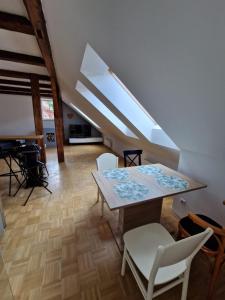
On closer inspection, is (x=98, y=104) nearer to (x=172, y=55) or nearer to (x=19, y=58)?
(x=19, y=58)

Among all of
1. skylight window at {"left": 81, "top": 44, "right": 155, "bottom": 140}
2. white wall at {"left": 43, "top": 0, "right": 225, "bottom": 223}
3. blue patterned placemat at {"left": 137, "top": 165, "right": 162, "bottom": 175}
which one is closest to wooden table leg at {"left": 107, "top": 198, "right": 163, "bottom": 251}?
blue patterned placemat at {"left": 137, "top": 165, "right": 162, "bottom": 175}

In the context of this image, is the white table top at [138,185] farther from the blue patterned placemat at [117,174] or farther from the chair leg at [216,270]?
the chair leg at [216,270]

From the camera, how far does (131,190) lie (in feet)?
4.86

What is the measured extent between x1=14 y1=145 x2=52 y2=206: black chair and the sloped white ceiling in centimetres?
193

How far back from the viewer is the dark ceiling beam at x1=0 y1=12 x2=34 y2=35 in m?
1.56

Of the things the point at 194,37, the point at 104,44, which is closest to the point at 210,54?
the point at 194,37

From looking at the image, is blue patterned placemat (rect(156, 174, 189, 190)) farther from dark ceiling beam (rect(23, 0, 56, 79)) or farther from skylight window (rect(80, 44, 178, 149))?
dark ceiling beam (rect(23, 0, 56, 79))

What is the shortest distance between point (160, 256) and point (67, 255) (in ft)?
4.06

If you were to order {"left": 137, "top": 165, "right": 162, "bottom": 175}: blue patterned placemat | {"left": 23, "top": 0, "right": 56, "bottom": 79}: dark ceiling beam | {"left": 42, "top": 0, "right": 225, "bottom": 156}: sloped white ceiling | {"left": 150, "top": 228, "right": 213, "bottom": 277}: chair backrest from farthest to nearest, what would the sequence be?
{"left": 137, "top": 165, "right": 162, "bottom": 175}: blue patterned placemat → {"left": 23, "top": 0, "right": 56, "bottom": 79}: dark ceiling beam → {"left": 150, "top": 228, "right": 213, "bottom": 277}: chair backrest → {"left": 42, "top": 0, "right": 225, "bottom": 156}: sloped white ceiling

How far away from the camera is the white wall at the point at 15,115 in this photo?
20.2 ft

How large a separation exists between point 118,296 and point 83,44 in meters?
2.23

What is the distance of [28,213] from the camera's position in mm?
2234

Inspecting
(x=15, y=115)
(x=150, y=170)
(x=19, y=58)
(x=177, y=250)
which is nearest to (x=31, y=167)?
(x=19, y=58)

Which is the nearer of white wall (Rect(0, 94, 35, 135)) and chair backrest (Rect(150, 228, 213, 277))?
chair backrest (Rect(150, 228, 213, 277))
